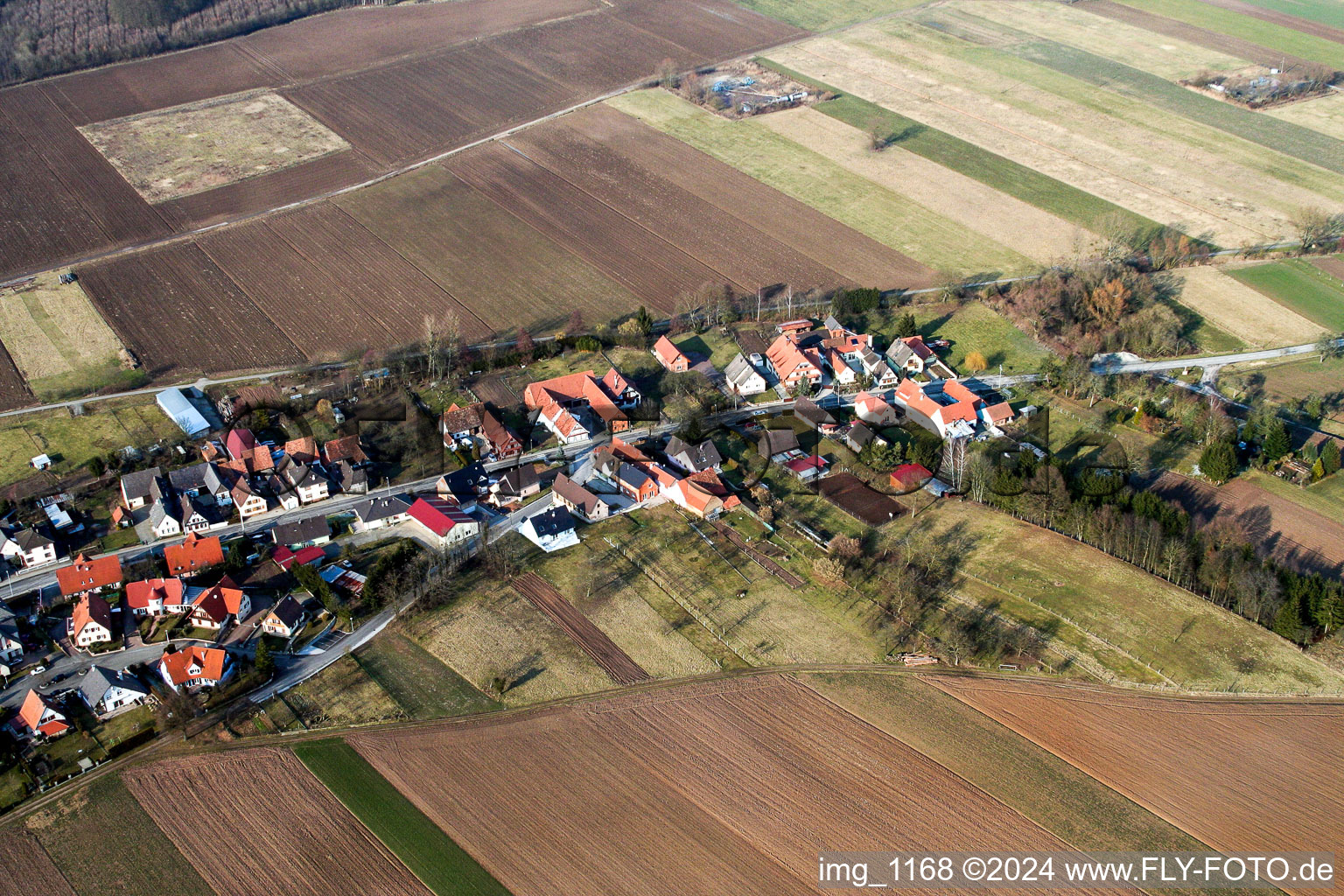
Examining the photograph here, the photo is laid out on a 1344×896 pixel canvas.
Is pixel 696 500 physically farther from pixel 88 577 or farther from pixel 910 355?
pixel 88 577

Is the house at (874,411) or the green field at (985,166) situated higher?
the green field at (985,166)

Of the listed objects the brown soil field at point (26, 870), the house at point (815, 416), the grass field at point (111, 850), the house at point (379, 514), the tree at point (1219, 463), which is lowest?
the brown soil field at point (26, 870)

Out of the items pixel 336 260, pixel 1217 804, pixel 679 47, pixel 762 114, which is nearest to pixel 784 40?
pixel 679 47

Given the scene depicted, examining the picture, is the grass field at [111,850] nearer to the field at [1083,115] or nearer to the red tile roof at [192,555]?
the red tile roof at [192,555]

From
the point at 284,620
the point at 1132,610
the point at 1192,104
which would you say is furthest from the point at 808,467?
the point at 1192,104

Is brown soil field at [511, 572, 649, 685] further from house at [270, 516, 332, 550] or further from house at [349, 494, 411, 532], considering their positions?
house at [270, 516, 332, 550]

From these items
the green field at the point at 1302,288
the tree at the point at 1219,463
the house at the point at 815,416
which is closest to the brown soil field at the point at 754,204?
the house at the point at 815,416

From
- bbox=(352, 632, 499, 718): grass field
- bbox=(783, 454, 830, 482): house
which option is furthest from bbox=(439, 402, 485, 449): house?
bbox=(783, 454, 830, 482): house
